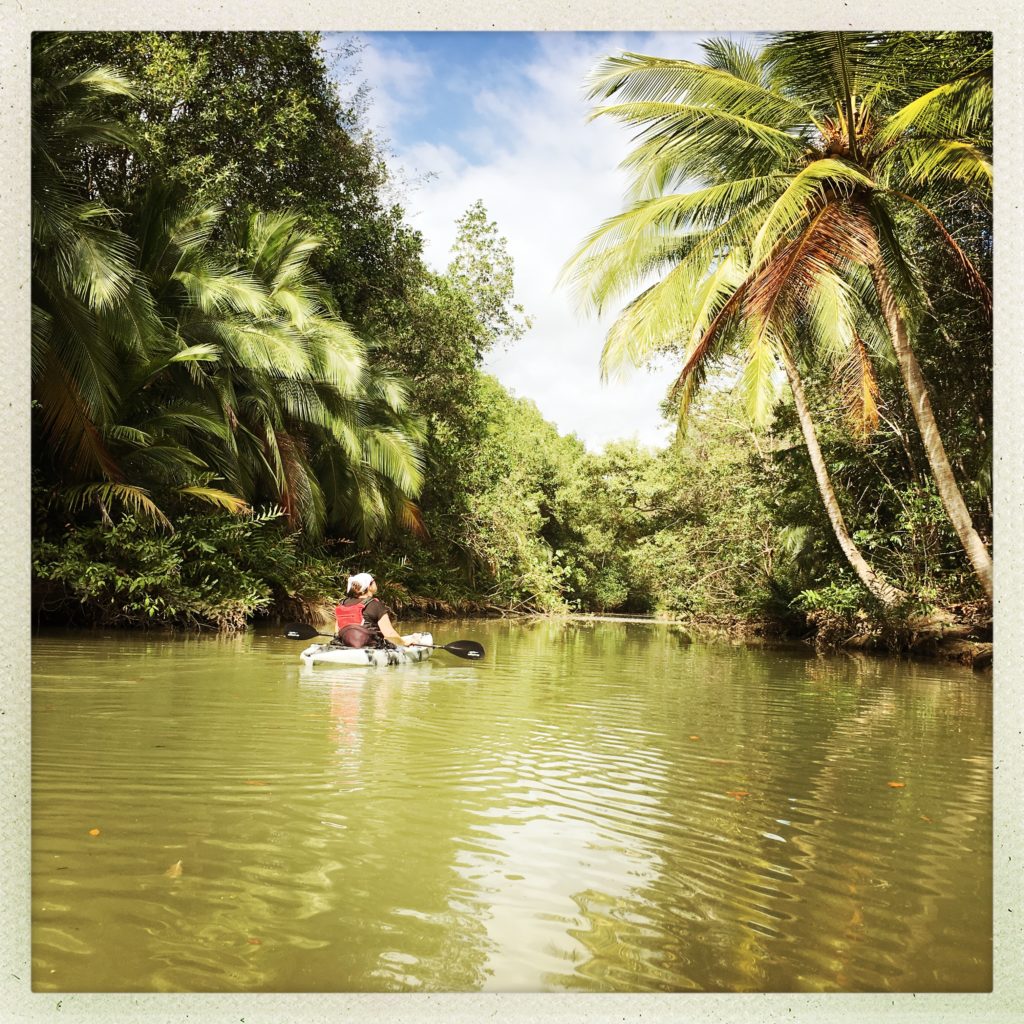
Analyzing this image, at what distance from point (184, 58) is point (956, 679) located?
11744 mm

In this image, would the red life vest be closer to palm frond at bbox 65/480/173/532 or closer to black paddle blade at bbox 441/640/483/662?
black paddle blade at bbox 441/640/483/662

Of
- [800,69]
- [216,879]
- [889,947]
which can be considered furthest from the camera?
[800,69]

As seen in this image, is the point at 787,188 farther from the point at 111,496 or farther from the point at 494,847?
the point at 111,496

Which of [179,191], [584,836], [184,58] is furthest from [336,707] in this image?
[184,58]

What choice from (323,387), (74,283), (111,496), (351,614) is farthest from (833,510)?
(74,283)

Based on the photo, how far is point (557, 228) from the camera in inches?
209

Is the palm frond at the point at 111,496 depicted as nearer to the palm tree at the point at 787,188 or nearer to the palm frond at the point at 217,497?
the palm frond at the point at 217,497

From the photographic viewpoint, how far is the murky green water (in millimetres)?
2469

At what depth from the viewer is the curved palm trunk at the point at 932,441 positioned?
26.5 ft

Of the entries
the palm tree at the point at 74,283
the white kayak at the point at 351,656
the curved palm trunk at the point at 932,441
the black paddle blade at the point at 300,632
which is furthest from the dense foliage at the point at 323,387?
the white kayak at the point at 351,656

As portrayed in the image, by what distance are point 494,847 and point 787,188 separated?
6489 millimetres

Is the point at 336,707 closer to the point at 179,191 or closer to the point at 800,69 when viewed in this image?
the point at 800,69

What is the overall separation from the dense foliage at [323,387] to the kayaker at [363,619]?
2.72m

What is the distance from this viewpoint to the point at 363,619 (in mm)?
8773
